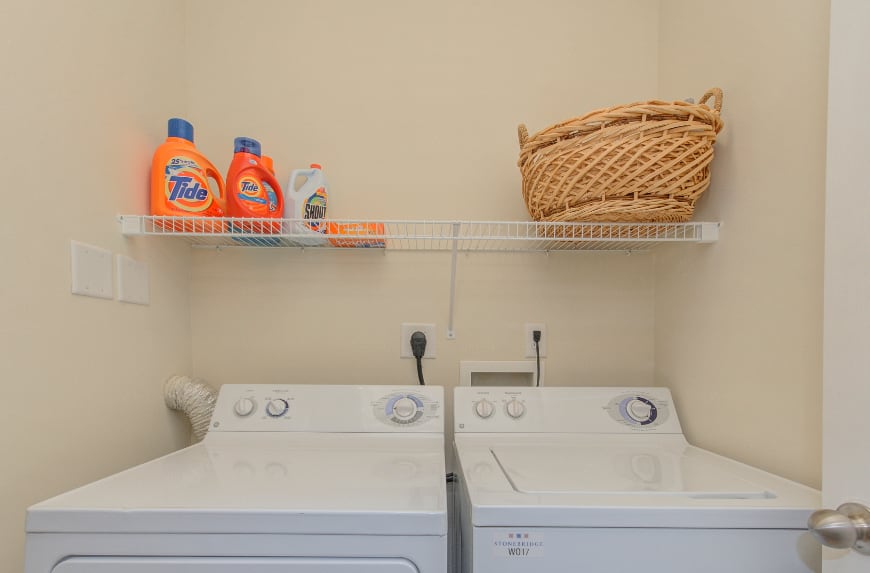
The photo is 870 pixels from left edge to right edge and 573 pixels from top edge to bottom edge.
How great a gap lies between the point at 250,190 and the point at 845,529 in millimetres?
1335

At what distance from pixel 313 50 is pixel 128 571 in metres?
1.47

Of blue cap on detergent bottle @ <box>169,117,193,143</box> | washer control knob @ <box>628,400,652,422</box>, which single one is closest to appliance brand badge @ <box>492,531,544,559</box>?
washer control knob @ <box>628,400,652,422</box>

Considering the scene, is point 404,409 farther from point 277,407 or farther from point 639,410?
point 639,410

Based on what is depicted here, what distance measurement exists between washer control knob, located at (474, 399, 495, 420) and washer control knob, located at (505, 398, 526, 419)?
4 centimetres

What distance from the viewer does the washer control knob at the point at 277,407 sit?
1.37m

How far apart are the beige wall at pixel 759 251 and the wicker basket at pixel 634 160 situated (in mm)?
99

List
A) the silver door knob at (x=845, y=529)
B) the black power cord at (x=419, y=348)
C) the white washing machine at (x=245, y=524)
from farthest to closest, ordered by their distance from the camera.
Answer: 1. the black power cord at (x=419, y=348)
2. the white washing machine at (x=245, y=524)
3. the silver door knob at (x=845, y=529)

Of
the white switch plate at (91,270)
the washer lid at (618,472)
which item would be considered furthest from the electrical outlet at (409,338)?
the white switch plate at (91,270)

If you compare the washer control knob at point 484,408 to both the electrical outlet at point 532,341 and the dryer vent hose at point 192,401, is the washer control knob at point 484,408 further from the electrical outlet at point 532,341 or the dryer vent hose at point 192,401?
the dryer vent hose at point 192,401

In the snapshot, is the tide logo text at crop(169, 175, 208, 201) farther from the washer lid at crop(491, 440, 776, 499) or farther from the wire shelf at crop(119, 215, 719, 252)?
the washer lid at crop(491, 440, 776, 499)

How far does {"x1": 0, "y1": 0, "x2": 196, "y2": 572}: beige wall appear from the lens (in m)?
0.90

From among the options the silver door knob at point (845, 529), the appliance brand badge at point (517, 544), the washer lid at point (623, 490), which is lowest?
the appliance brand badge at point (517, 544)

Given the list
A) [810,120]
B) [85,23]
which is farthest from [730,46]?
[85,23]

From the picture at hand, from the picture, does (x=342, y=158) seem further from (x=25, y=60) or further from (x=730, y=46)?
(x=730, y=46)
